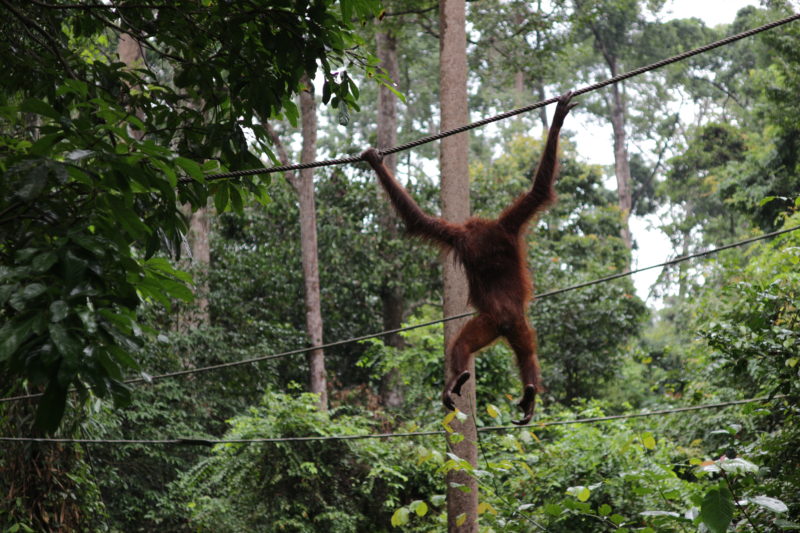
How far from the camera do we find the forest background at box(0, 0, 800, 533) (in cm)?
234

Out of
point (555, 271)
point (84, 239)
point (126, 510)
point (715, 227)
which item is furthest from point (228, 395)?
point (715, 227)

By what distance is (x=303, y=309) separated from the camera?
13.3 m

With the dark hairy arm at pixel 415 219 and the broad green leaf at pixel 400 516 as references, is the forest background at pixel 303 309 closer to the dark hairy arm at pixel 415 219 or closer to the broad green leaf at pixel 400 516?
the broad green leaf at pixel 400 516

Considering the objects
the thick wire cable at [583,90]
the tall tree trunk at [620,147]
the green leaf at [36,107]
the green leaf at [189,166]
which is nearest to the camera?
the green leaf at [36,107]

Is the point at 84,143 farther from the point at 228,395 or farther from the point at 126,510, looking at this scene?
the point at 228,395

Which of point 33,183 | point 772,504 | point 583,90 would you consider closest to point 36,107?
point 33,183

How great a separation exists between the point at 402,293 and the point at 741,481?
959cm

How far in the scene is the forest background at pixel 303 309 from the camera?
92.0 inches

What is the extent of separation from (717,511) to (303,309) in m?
10.8

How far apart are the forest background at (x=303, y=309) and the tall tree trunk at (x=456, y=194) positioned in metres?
0.29

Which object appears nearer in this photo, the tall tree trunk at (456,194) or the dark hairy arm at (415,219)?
the dark hairy arm at (415,219)

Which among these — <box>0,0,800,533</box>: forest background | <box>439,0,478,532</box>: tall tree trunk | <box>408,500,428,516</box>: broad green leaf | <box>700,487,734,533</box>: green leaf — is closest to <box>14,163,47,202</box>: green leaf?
<box>0,0,800,533</box>: forest background

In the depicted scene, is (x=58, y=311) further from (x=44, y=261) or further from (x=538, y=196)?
(x=538, y=196)

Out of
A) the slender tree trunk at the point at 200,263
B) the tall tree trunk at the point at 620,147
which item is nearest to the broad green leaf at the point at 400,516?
the slender tree trunk at the point at 200,263
